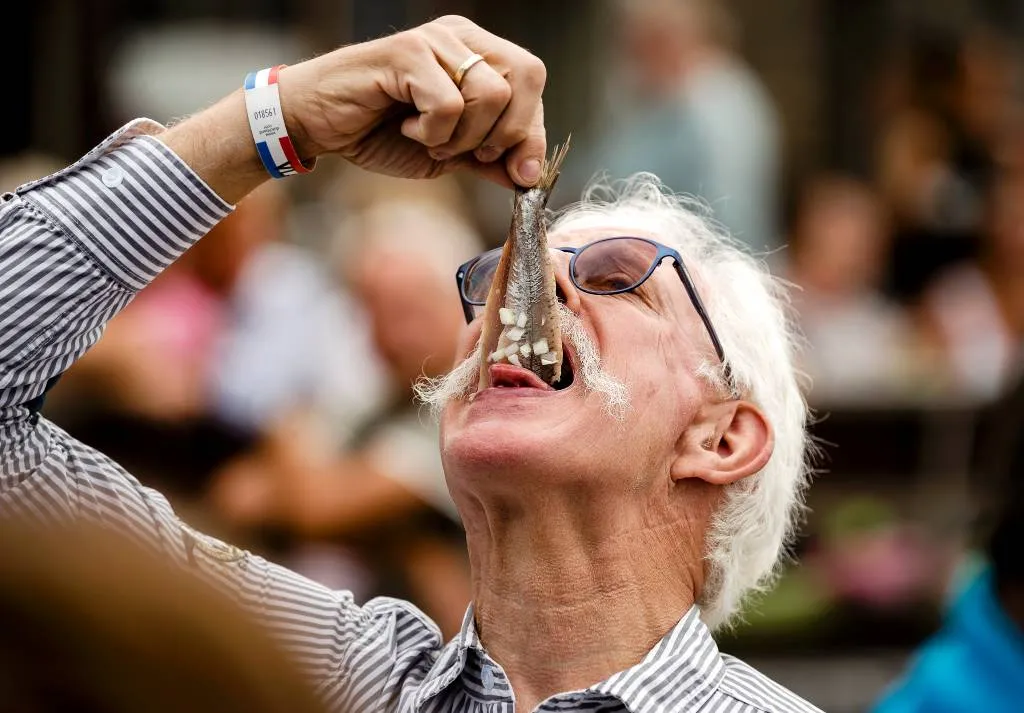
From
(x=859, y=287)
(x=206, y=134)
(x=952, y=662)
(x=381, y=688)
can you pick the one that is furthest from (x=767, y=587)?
(x=859, y=287)

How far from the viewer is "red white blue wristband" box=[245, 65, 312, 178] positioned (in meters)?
2.47

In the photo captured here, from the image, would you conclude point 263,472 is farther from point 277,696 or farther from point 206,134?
point 277,696

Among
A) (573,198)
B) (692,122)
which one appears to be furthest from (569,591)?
(573,198)

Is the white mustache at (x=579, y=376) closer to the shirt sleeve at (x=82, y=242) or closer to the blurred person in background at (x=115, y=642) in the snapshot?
the shirt sleeve at (x=82, y=242)

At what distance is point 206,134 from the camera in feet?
8.25

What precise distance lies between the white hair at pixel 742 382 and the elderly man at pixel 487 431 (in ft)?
0.03

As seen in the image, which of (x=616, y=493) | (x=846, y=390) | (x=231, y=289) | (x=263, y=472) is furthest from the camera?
(x=846, y=390)

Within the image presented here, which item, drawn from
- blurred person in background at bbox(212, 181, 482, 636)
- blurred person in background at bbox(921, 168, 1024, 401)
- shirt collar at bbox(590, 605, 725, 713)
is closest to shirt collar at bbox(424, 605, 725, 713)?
shirt collar at bbox(590, 605, 725, 713)

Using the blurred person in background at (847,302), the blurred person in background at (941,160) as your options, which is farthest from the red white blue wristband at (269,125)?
the blurred person in background at (941,160)

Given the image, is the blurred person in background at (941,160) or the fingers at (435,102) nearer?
the fingers at (435,102)

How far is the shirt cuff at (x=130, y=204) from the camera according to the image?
2.46 meters

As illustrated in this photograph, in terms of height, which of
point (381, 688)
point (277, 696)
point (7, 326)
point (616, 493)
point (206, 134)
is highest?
point (277, 696)

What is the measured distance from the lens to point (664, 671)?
2455mm

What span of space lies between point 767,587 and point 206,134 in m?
1.55
